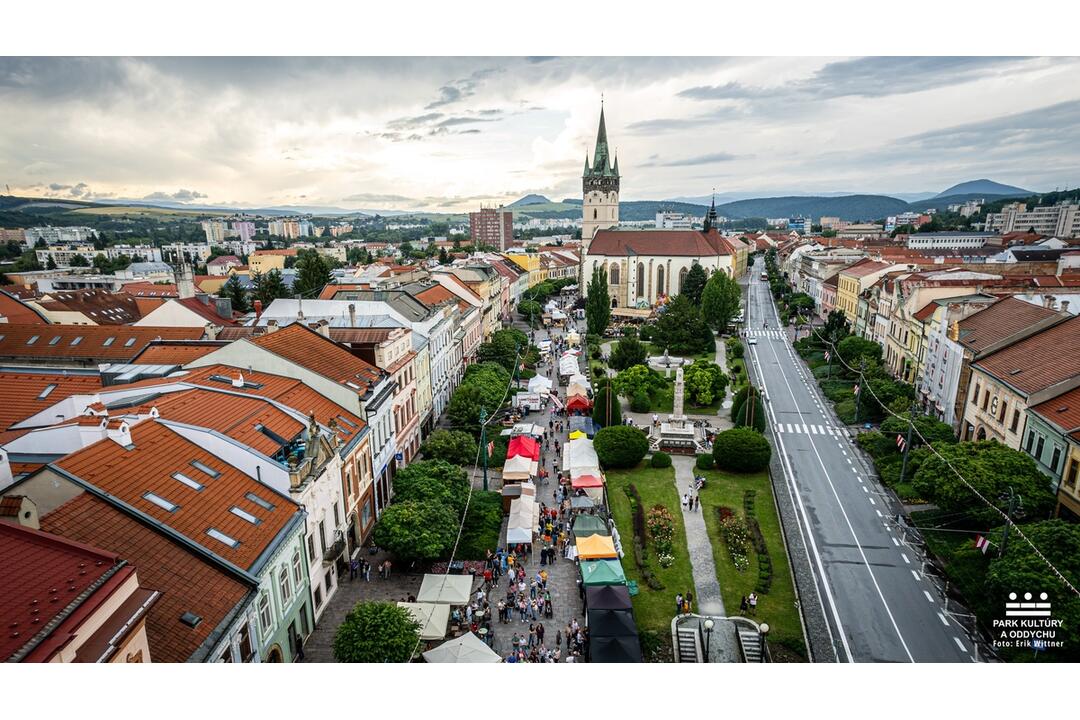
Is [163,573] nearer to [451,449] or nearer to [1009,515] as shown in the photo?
[451,449]

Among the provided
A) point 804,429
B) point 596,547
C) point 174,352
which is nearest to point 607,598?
point 596,547

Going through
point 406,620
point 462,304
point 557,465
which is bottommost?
point 557,465

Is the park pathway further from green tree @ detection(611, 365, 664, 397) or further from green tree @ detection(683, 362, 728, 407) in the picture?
green tree @ detection(611, 365, 664, 397)

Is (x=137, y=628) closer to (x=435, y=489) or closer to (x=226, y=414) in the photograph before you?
(x=226, y=414)

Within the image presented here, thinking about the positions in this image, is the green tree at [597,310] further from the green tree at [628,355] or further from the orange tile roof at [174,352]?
the orange tile roof at [174,352]

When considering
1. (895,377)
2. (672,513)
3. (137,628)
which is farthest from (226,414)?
(895,377)

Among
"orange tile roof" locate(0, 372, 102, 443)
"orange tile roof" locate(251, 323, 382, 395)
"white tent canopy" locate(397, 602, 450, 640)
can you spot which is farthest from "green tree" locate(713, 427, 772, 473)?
"orange tile roof" locate(0, 372, 102, 443)
